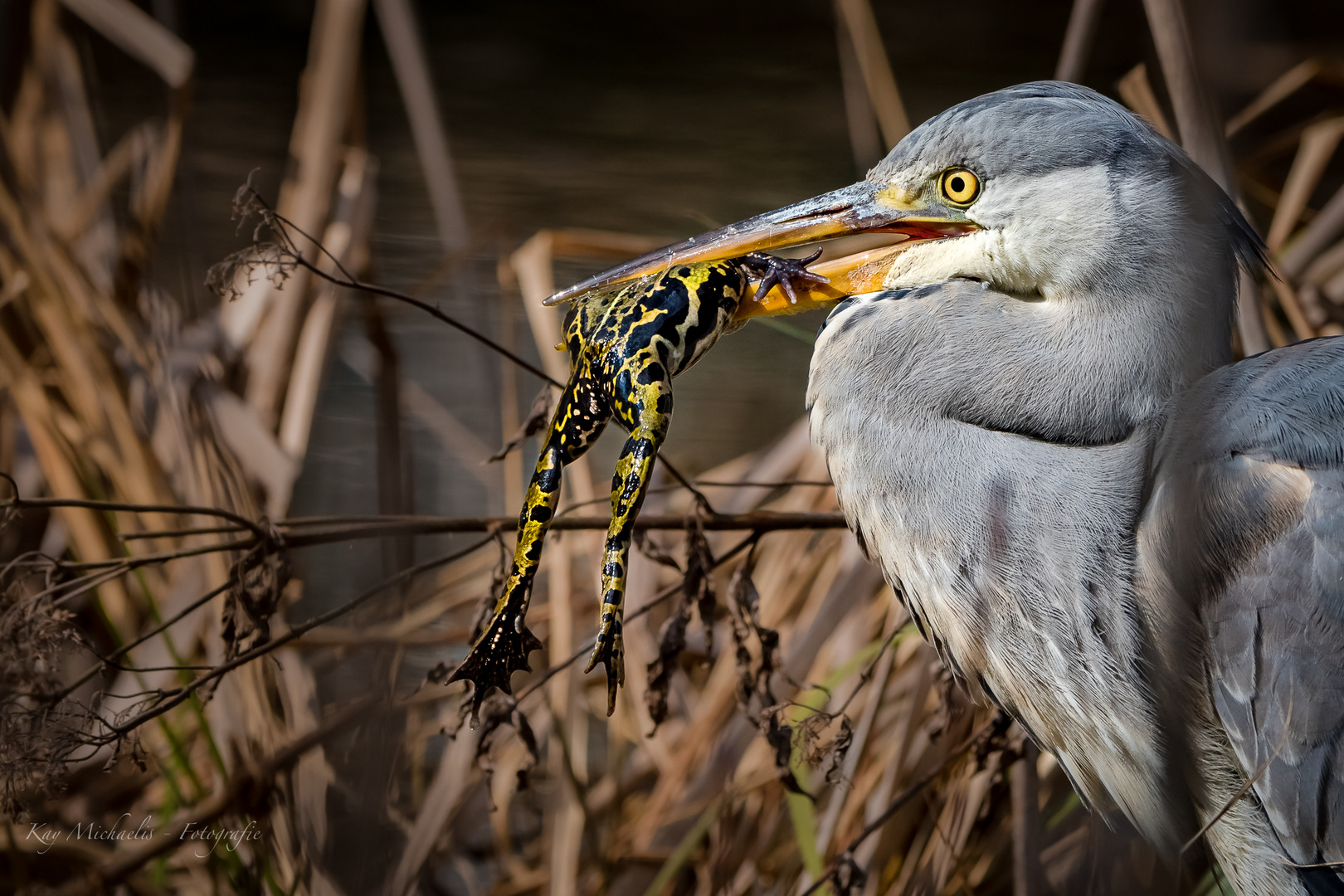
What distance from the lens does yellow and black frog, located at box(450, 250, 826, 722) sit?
70 cm

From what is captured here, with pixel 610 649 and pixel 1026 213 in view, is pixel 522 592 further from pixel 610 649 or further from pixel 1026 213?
pixel 1026 213

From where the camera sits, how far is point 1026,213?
2.95 feet

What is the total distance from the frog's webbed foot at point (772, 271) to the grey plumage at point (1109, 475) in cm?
8

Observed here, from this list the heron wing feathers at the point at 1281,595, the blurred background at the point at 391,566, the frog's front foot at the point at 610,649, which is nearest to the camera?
the frog's front foot at the point at 610,649

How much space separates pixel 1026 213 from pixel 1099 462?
0.23m

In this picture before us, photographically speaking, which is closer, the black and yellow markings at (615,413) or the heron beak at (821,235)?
the black and yellow markings at (615,413)

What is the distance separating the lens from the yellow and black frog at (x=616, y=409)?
70cm

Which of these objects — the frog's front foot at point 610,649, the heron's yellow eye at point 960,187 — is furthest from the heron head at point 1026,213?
the frog's front foot at point 610,649

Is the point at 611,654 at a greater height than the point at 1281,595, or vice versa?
the point at 611,654

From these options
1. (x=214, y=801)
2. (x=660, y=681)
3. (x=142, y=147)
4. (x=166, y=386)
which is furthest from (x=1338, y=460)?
(x=142, y=147)

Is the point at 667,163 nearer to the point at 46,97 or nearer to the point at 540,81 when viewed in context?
the point at 540,81

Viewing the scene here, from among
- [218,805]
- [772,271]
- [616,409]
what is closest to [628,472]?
[616,409]

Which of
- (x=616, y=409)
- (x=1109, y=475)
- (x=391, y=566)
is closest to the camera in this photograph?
(x=391, y=566)

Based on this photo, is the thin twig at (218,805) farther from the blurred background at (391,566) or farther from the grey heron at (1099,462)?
the grey heron at (1099,462)
